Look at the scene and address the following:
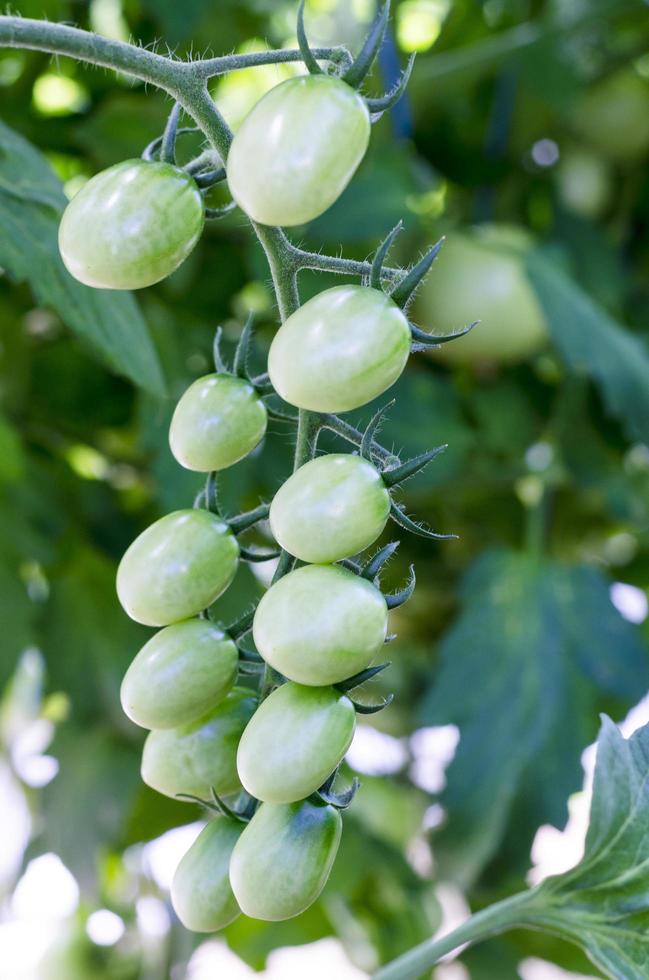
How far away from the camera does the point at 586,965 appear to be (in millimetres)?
561

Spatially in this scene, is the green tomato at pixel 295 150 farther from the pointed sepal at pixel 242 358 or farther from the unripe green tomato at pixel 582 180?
the unripe green tomato at pixel 582 180

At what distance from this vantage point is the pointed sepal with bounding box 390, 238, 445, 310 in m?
0.16

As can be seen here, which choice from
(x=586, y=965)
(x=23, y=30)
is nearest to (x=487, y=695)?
(x=586, y=965)

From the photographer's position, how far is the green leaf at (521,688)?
1.57 ft

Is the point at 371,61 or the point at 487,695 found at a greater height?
the point at 371,61

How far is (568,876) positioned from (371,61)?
0.18 metres

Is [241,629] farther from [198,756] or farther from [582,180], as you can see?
[582,180]

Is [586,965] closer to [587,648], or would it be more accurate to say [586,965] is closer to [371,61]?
[587,648]

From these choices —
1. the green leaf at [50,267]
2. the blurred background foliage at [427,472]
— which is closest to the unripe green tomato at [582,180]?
the blurred background foliage at [427,472]

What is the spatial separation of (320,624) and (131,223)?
0.06m

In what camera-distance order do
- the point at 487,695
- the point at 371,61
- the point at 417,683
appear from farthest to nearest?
the point at 417,683, the point at 487,695, the point at 371,61

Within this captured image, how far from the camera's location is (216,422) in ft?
0.61

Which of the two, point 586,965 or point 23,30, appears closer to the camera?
point 23,30

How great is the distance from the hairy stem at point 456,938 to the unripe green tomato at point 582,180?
17.2 inches
